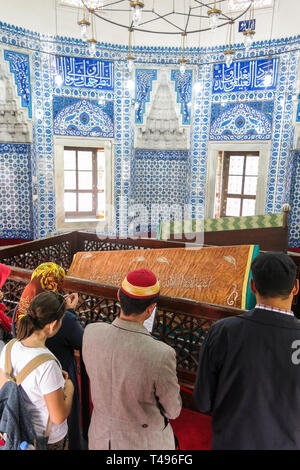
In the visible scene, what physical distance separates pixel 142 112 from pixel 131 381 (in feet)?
23.1

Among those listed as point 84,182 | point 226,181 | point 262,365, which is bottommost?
point 262,365

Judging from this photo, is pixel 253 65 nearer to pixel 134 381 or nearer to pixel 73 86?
pixel 73 86

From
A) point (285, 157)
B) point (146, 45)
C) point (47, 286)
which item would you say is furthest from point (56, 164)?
point (47, 286)

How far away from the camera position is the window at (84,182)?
7.80m

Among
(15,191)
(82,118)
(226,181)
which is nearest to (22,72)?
(82,118)

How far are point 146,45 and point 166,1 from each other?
3.34 ft

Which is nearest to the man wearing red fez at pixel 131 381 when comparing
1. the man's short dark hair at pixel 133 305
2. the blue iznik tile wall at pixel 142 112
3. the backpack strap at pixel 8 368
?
the man's short dark hair at pixel 133 305

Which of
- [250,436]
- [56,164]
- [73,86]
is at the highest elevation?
[73,86]

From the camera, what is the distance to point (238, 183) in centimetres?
783

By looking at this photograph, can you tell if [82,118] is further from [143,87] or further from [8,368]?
[8,368]

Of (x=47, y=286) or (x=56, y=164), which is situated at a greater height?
(x=56, y=164)

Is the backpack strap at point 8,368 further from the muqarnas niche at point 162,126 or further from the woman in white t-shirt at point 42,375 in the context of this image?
the muqarnas niche at point 162,126

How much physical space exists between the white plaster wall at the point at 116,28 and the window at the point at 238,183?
7.95 feet
